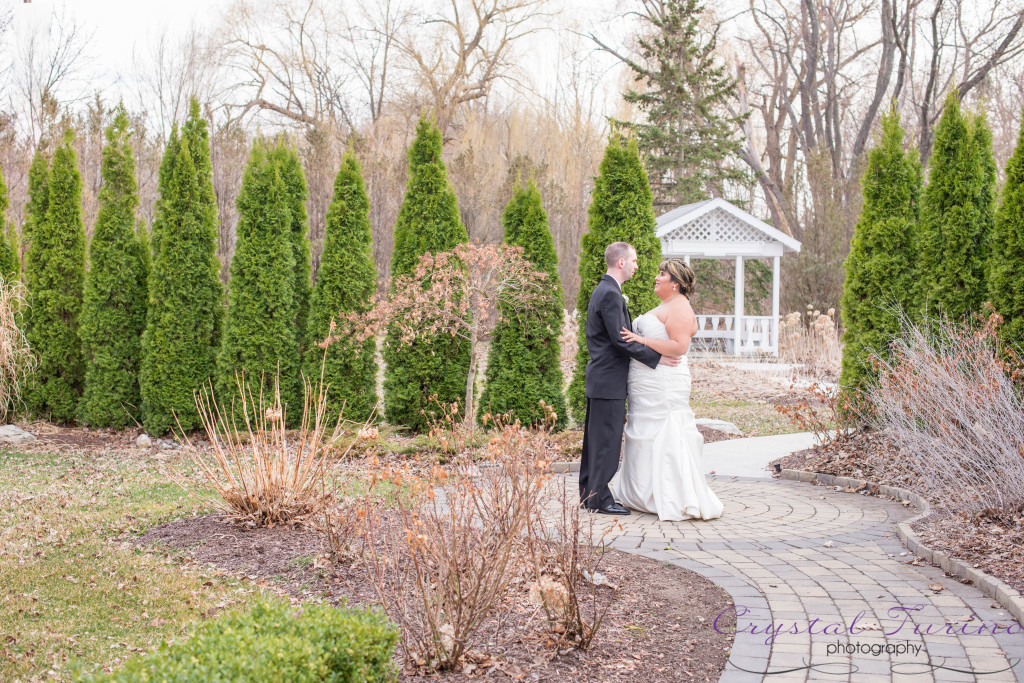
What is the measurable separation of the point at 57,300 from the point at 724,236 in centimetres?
1656

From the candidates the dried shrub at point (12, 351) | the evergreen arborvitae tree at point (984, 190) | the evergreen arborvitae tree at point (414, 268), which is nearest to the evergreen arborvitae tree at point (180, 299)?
Result: the dried shrub at point (12, 351)

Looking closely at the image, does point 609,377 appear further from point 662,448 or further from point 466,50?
point 466,50

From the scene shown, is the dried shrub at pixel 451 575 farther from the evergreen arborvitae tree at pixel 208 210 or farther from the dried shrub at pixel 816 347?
the dried shrub at pixel 816 347

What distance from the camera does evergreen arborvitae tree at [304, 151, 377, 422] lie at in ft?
34.0

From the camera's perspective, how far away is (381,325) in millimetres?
9758

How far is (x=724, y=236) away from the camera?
22.1 metres

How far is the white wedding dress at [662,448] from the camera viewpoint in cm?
624

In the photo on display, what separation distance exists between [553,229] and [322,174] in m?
6.66

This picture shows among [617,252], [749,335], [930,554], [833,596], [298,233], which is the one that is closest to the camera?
[833,596]

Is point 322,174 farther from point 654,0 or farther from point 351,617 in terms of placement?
point 351,617

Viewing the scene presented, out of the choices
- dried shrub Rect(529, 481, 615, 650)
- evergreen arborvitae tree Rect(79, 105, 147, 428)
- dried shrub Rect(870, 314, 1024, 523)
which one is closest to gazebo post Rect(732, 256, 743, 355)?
dried shrub Rect(870, 314, 1024, 523)

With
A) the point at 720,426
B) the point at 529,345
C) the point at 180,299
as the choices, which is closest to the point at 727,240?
the point at 720,426

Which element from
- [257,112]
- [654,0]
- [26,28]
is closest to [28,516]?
[26,28]

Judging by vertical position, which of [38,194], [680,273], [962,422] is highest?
[38,194]
